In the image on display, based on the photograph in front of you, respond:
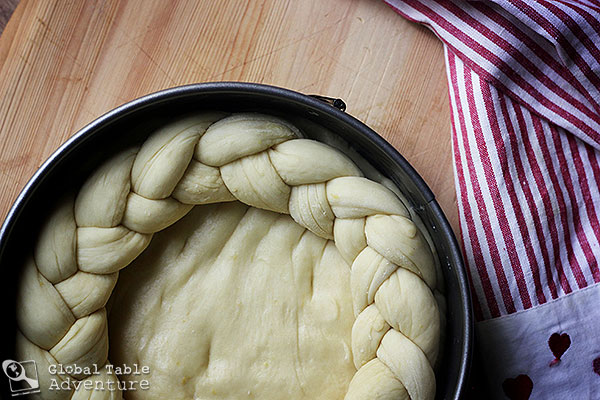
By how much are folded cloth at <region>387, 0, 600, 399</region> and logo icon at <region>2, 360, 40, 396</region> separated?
0.67 metres

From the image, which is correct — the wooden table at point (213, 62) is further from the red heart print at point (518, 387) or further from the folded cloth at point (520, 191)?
the red heart print at point (518, 387)

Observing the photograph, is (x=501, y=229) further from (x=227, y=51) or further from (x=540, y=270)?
(x=227, y=51)

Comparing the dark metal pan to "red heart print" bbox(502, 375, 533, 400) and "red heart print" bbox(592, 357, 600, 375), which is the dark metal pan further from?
"red heart print" bbox(592, 357, 600, 375)

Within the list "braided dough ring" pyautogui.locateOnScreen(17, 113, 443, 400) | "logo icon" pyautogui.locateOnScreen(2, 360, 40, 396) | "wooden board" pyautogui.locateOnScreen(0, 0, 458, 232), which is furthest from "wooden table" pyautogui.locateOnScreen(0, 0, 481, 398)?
"logo icon" pyautogui.locateOnScreen(2, 360, 40, 396)

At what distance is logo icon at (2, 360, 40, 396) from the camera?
2.92 feet

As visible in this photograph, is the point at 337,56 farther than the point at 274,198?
Yes

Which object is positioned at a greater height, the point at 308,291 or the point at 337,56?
the point at 337,56

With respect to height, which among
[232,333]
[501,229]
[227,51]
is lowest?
[232,333]

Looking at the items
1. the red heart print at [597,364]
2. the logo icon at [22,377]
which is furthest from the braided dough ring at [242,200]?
the red heart print at [597,364]

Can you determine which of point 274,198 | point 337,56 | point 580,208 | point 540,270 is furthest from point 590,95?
point 274,198

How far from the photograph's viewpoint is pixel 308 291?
0.98m

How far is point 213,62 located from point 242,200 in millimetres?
250

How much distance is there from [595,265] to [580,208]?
10cm

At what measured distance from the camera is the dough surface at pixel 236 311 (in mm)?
957
